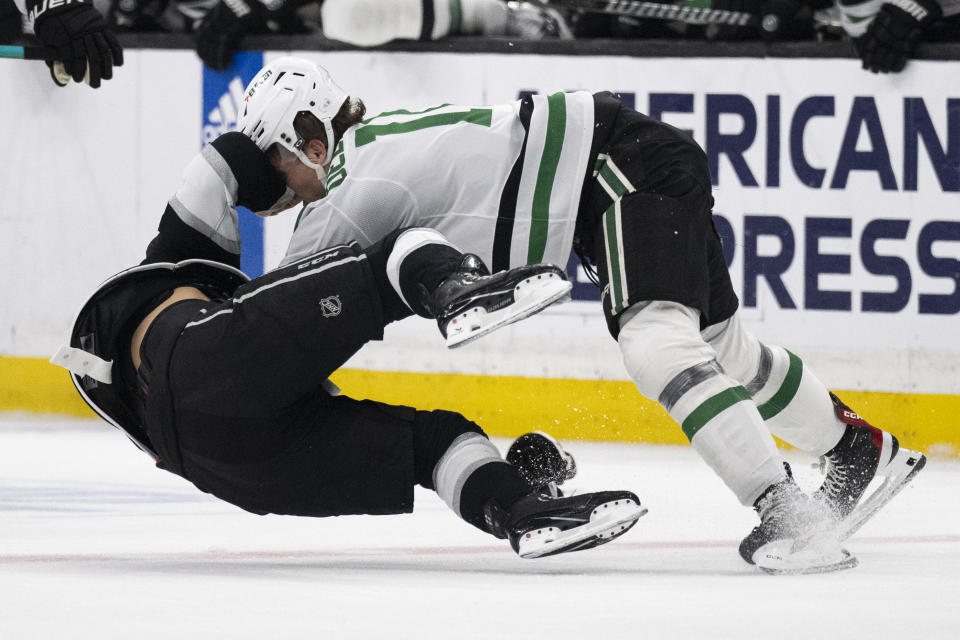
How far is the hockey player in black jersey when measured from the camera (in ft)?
8.09

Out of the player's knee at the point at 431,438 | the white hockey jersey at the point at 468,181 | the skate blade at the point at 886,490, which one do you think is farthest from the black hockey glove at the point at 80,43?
the skate blade at the point at 886,490

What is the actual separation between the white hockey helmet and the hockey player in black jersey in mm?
54

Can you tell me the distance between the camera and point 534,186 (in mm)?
2764

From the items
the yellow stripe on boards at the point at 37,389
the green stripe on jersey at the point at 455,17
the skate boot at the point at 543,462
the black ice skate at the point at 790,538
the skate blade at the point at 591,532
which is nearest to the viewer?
the skate blade at the point at 591,532

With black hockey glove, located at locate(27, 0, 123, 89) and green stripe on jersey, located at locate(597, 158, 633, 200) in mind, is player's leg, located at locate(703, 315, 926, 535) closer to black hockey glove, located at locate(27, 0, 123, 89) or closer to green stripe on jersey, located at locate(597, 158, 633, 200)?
green stripe on jersey, located at locate(597, 158, 633, 200)

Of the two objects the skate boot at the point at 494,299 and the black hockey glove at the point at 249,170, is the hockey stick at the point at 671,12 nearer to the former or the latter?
the black hockey glove at the point at 249,170

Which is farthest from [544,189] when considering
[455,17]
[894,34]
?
[455,17]

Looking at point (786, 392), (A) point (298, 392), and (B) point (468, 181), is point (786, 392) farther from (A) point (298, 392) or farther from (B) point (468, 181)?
(A) point (298, 392)

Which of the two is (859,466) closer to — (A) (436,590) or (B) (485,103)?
(A) (436,590)

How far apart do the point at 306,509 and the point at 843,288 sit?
243 centimetres

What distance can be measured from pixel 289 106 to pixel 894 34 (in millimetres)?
2277

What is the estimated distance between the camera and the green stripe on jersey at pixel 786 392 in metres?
3.09

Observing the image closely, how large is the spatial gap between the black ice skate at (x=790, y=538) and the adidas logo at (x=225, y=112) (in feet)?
10.6

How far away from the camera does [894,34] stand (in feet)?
15.0
